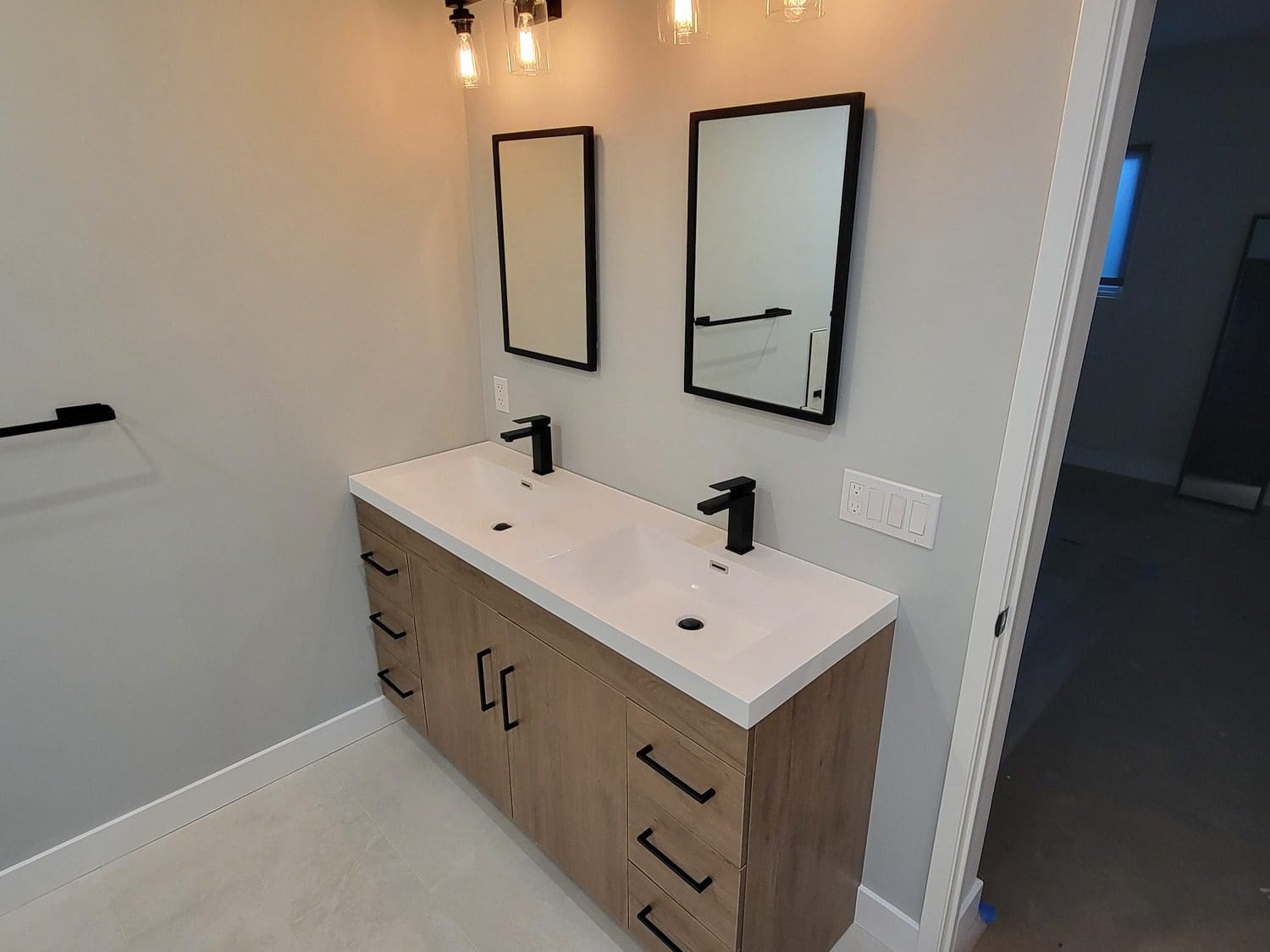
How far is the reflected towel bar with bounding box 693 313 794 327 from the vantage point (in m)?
1.54

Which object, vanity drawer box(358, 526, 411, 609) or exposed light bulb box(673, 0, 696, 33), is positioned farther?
vanity drawer box(358, 526, 411, 609)

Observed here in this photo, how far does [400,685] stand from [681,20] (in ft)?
6.67

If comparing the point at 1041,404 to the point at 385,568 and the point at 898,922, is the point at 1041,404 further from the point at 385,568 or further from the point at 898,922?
the point at 385,568

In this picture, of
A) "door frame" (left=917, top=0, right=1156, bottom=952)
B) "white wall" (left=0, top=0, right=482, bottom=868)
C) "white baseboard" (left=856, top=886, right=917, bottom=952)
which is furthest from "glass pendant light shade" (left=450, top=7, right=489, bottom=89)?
"white baseboard" (left=856, top=886, right=917, bottom=952)

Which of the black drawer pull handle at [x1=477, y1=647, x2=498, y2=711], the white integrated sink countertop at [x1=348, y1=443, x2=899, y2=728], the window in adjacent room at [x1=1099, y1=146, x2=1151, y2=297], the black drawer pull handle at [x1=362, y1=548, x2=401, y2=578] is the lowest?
the black drawer pull handle at [x1=477, y1=647, x2=498, y2=711]

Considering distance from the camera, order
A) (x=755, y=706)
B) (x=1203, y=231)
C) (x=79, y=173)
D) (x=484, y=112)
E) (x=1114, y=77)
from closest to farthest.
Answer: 1. (x=1114, y=77)
2. (x=755, y=706)
3. (x=79, y=173)
4. (x=484, y=112)
5. (x=1203, y=231)

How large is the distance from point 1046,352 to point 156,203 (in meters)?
1.96

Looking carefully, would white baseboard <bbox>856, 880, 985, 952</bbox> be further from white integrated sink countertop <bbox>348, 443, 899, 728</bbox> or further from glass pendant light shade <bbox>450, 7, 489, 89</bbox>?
glass pendant light shade <bbox>450, 7, 489, 89</bbox>

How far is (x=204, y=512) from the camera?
1913mm

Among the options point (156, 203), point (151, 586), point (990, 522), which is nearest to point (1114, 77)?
point (990, 522)

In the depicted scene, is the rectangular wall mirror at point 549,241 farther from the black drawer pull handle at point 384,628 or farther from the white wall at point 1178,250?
the white wall at point 1178,250

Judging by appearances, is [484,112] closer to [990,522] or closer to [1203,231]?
[990,522]

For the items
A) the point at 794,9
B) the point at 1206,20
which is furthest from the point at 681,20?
the point at 1206,20

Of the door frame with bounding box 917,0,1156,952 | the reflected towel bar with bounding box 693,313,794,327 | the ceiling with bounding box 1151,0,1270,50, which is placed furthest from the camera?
the ceiling with bounding box 1151,0,1270,50
